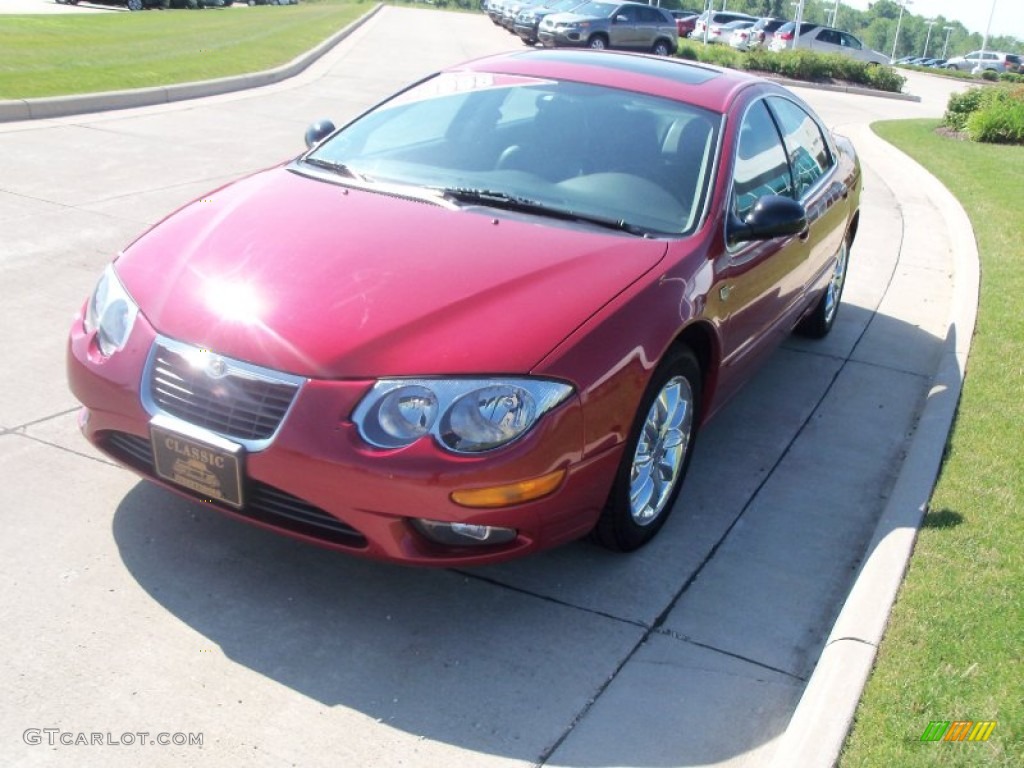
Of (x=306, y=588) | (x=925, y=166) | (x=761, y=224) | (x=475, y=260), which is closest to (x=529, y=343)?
(x=475, y=260)

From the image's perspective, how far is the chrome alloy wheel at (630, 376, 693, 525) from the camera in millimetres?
4059

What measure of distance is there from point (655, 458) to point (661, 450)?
0.05m

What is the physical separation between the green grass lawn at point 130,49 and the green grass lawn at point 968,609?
394 inches

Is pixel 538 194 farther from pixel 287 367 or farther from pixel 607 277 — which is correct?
pixel 287 367

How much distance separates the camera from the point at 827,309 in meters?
6.99

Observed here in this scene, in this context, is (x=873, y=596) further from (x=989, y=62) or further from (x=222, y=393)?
(x=989, y=62)

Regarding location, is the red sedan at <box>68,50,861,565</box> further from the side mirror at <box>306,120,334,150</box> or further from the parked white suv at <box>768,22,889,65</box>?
the parked white suv at <box>768,22,889,65</box>

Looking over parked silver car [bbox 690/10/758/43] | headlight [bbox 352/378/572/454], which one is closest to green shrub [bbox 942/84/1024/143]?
headlight [bbox 352/378/572/454]

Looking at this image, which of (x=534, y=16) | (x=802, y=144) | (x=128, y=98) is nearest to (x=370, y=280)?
(x=802, y=144)

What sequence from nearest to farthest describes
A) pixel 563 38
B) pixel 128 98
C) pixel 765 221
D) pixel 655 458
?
pixel 655 458
pixel 765 221
pixel 128 98
pixel 563 38

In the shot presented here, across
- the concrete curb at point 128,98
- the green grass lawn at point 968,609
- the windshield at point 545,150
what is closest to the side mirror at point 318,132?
A: the windshield at point 545,150

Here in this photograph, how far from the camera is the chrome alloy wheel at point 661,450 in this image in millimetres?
4059

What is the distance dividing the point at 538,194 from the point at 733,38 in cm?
4253

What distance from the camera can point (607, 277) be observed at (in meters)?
3.92
